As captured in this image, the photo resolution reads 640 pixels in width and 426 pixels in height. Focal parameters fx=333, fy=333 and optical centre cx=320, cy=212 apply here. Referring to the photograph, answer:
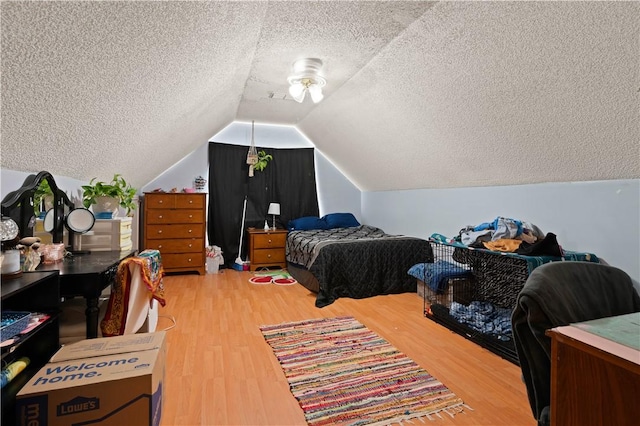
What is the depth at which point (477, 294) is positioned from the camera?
3.12 m

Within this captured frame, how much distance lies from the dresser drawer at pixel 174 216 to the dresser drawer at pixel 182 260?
450 mm

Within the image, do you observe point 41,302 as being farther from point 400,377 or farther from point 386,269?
point 386,269

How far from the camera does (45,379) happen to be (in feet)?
4.22

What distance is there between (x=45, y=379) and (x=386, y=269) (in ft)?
10.4

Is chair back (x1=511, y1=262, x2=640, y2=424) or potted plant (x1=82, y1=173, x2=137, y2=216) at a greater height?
potted plant (x1=82, y1=173, x2=137, y2=216)

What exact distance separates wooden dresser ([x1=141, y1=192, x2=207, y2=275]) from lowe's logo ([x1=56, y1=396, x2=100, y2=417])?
3.46m

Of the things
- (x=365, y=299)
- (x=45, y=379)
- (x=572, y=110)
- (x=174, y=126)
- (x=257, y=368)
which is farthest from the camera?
(x=365, y=299)

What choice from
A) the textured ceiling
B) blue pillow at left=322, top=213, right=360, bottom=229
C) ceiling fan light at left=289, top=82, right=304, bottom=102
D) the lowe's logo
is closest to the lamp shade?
blue pillow at left=322, top=213, right=360, bottom=229

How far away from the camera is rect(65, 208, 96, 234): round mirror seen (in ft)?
7.52

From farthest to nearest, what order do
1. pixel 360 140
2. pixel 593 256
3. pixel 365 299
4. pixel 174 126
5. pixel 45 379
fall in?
pixel 360 140 → pixel 365 299 → pixel 174 126 → pixel 593 256 → pixel 45 379

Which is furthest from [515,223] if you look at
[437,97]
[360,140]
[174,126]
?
[174,126]

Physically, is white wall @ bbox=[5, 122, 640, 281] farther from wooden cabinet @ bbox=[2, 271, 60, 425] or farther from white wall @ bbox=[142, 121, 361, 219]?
wooden cabinet @ bbox=[2, 271, 60, 425]

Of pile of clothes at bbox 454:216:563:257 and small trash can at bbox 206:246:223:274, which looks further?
small trash can at bbox 206:246:223:274

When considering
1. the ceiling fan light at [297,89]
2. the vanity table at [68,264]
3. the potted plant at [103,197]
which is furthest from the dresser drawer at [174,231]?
the ceiling fan light at [297,89]
